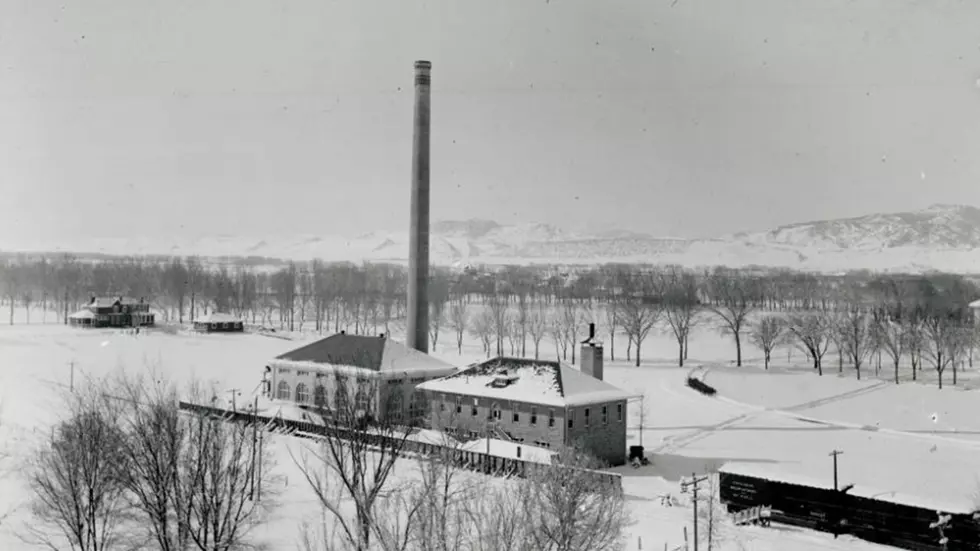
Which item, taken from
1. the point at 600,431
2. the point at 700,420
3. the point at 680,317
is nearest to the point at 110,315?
the point at 680,317

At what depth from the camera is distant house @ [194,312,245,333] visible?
303ft

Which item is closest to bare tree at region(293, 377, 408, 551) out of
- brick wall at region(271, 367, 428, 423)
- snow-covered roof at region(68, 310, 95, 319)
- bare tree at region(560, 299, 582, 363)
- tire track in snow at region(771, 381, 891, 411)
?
brick wall at region(271, 367, 428, 423)

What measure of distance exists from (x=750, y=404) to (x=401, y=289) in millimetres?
102358

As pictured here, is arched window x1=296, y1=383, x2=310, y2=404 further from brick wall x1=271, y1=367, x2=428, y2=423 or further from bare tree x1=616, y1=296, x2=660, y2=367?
bare tree x1=616, y1=296, x2=660, y2=367

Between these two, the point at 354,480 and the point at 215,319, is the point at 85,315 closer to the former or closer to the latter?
the point at 215,319

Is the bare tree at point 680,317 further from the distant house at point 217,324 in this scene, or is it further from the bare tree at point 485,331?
the distant house at point 217,324

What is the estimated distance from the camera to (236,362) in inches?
2685

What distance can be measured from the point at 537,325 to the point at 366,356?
55.5 meters

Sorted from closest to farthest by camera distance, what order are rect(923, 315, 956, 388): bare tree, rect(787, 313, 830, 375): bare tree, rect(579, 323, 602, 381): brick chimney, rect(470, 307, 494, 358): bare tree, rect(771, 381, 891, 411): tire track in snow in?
1. rect(579, 323, 602, 381): brick chimney
2. rect(771, 381, 891, 411): tire track in snow
3. rect(923, 315, 956, 388): bare tree
4. rect(787, 313, 830, 375): bare tree
5. rect(470, 307, 494, 358): bare tree

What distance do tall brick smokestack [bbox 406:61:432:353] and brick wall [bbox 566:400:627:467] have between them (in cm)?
1909

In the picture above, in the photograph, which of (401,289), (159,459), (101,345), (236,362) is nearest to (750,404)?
(236,362)

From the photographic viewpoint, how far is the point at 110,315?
93750mm

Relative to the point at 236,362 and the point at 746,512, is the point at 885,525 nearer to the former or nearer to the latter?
the point at 746,512

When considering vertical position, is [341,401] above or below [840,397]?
above
